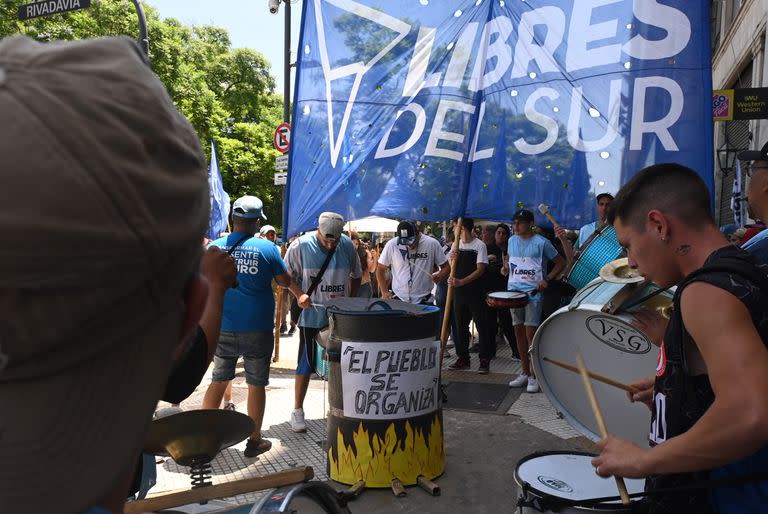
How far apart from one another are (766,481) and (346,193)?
12.5 feet

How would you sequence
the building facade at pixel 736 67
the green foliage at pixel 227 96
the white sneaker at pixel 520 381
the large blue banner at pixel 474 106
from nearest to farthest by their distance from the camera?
the large blue banner at pixel 474 106
the white sneaker at pixel 520 381
the building facade at pixel 736 67
the green foliage at pixel 227 96

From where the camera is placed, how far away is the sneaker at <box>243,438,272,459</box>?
4945 millimetres

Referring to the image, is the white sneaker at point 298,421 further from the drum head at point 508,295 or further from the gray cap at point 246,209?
the drum head at point 508,295

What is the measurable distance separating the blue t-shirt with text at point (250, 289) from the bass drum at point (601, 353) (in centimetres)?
Answer: 269

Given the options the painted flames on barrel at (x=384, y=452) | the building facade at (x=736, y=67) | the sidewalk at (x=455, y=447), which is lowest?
the sidewalk at (x=455, y=447)

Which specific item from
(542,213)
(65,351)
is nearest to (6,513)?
(65,351)

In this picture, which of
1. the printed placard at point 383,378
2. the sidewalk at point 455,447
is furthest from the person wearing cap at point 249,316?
the printed placard at point 383,378

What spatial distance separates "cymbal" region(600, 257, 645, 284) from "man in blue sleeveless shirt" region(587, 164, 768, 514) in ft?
2.44

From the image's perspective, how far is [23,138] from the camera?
1.68ft

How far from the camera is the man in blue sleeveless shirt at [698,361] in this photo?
4.69 ft

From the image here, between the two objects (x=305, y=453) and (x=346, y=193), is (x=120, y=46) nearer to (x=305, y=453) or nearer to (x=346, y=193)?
(x=346, y=193)

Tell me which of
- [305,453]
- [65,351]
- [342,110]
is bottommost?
[305,453]

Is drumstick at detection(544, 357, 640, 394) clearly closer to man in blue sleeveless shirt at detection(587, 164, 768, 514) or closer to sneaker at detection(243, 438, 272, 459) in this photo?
man in blue sleeveless shirt at detection(587, 164, 768, 514)

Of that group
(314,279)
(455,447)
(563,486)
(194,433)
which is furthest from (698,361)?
(314,279)
